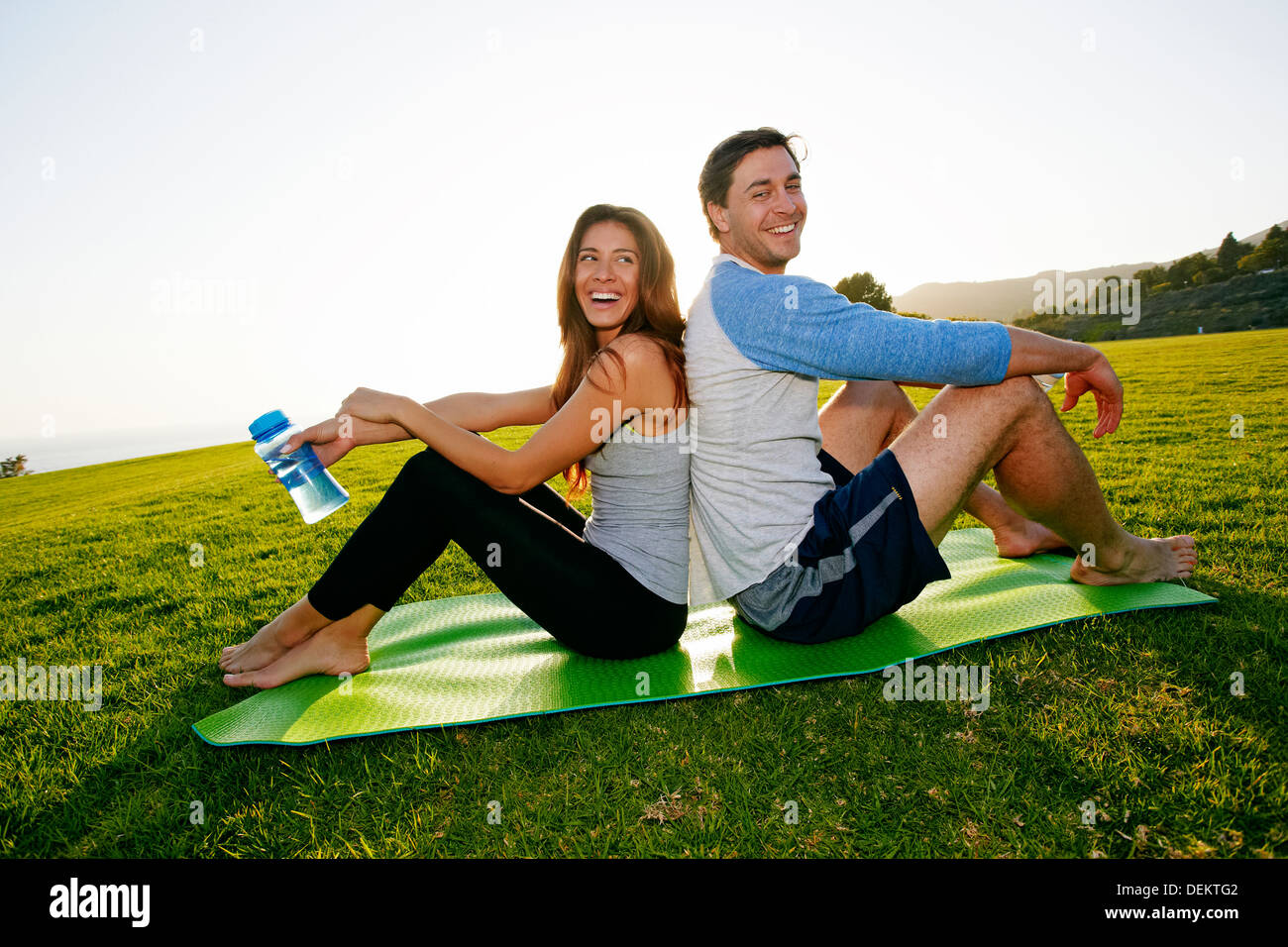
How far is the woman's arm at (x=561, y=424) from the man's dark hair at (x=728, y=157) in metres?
0.81

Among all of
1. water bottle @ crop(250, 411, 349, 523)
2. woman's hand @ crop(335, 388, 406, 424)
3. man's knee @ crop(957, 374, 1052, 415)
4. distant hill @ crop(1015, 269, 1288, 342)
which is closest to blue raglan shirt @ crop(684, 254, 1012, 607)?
man's knee @ crop(957, 374, 1052, 415)

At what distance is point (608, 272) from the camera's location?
2789 millimetres

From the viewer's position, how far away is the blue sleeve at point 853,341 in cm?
231

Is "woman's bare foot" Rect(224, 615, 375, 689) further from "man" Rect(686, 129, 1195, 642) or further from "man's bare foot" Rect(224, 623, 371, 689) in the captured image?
"man" Rect(686, 129, 1195, 642)

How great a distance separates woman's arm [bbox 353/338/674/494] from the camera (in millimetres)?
2469

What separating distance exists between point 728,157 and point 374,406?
1734mm

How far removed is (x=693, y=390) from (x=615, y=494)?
514 millimetres

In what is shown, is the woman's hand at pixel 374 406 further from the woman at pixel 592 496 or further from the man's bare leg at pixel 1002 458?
the man's bare leg at pixel 1002 458

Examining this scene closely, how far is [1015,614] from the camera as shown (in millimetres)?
2924

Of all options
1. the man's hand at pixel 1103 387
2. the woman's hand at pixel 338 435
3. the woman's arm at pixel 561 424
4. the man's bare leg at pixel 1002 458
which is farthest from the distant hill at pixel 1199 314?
the woman's hand at pixel 338 435

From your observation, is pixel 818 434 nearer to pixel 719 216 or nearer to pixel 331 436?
pixel 719 216
